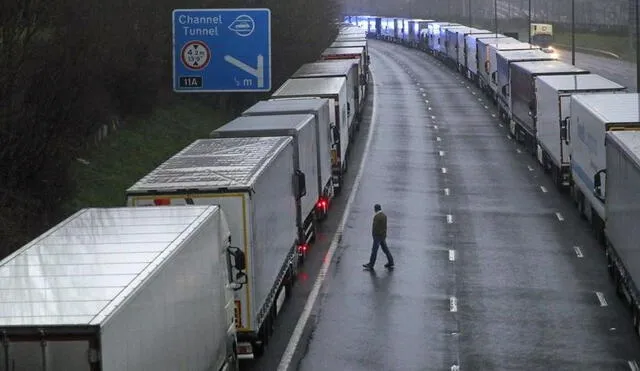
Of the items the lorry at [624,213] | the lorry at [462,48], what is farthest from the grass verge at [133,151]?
the lorry at [462,48]

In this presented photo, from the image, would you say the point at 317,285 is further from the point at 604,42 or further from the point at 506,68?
the point at 604,42

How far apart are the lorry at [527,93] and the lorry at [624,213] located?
18983 millimetres

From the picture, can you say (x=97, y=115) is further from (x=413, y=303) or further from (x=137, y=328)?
(x=137, y=328)

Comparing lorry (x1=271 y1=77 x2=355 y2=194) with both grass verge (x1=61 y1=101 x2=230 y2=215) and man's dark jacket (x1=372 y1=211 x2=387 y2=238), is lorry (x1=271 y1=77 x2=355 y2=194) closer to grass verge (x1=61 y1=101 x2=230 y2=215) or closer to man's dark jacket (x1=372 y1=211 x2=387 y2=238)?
grass verge (x1=61 y1=101 x2=230 y2=215)

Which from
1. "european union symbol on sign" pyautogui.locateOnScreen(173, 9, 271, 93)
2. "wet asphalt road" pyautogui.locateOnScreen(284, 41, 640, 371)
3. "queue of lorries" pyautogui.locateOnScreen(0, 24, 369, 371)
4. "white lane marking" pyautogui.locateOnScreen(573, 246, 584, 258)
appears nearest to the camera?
"queue of lorries" pyautogui.locateOnScreen(0, 24, 369, 371)

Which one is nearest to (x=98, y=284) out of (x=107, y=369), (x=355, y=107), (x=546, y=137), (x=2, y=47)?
(x=107, y=369)

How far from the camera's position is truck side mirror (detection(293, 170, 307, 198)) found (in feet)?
89.5

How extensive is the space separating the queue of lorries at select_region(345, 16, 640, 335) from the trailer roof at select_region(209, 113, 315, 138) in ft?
20.6

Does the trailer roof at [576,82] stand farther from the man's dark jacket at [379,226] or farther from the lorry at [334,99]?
the man's dark jacket at [379,226]

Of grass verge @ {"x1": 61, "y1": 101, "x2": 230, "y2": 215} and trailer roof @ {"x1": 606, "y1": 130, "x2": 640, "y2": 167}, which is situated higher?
trailer roof @ {"x1": 606, "y1": 130, "x2": 640, "y2": 167}

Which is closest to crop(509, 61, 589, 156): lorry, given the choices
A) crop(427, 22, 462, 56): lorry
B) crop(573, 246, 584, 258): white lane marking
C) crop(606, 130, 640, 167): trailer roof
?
crop(573, 246, 584, 258): white lane marking

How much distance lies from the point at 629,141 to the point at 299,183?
21.5 feet

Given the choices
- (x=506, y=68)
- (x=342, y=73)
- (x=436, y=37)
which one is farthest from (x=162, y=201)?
(x=436, y=37)

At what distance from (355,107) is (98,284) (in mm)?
45539
